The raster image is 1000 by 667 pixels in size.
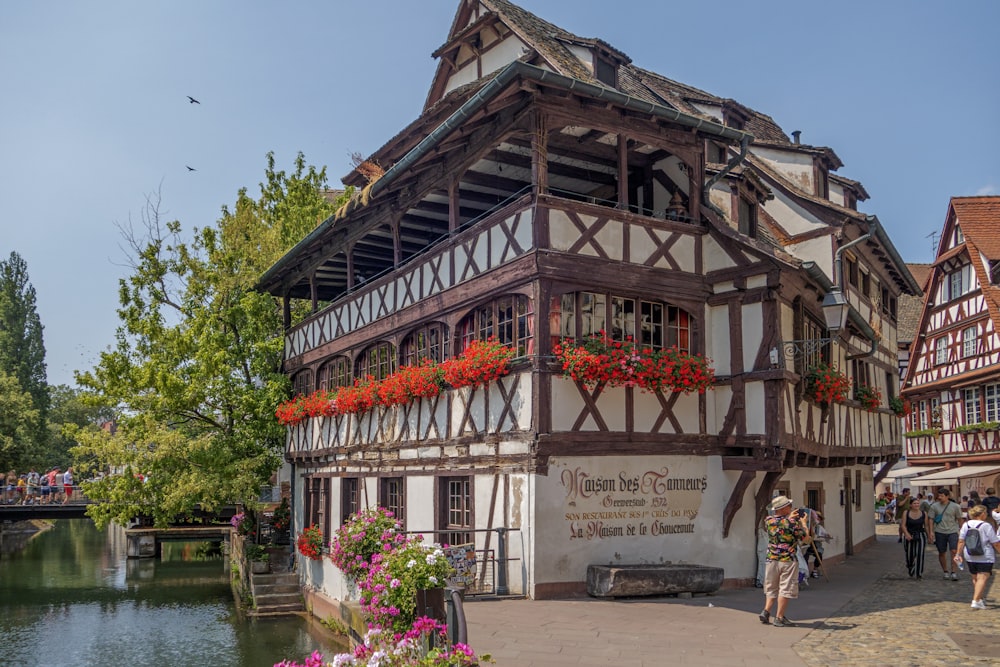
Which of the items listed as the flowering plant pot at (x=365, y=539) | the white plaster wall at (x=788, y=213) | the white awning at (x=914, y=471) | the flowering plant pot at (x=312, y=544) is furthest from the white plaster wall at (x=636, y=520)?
the white awning at (x=914, y=471)

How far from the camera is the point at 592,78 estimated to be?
16.4 metres

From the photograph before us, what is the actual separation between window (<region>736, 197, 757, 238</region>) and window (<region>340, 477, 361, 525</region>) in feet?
32.1

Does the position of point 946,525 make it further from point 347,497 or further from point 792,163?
point 347,497

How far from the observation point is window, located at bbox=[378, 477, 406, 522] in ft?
59.0

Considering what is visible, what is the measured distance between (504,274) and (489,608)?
497 cm

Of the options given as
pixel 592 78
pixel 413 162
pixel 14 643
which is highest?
pixel 592 78

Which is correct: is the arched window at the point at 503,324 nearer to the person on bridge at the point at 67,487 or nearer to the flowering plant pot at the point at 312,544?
the flowering plant pot at the point at 312,544

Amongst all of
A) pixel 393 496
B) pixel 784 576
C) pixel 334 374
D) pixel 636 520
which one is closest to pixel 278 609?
pixel 393 496

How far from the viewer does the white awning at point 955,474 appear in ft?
103

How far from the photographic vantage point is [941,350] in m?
36.6

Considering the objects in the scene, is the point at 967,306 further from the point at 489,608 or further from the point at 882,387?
the point at 489,608

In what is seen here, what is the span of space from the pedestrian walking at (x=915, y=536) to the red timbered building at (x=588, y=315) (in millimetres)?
1798

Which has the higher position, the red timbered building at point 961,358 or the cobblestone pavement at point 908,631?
the red timbered building at point 961,358

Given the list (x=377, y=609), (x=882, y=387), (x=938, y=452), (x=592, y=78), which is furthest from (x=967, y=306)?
(x=377, y=609)
